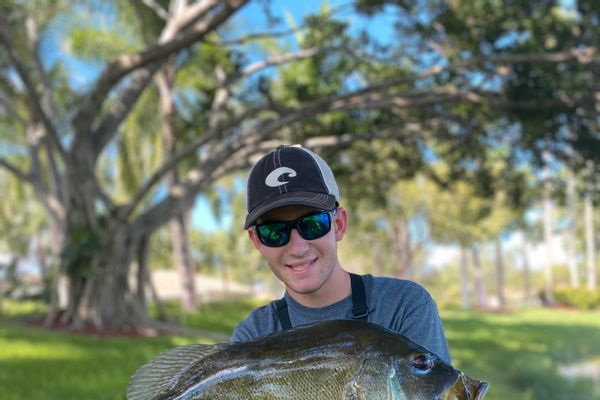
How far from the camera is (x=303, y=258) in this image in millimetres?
1784

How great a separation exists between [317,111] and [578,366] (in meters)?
8.11

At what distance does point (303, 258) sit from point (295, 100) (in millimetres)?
13143

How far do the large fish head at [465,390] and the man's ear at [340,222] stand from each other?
0.65 m

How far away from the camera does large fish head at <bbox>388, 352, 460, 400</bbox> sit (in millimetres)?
1329

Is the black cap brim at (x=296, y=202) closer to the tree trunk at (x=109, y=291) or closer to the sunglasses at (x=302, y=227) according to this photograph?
the sunglasses at (x=302, y=227)

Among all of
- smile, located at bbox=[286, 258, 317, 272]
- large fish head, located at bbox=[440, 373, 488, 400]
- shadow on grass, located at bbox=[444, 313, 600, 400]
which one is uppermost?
smile, located at bbox=[286, 258, 317, 272]

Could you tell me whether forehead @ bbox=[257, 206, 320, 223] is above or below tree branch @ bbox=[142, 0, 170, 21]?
below

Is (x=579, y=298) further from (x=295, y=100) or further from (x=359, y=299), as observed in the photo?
(x=359, y=299)

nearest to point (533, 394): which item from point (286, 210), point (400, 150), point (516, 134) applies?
point (516, 134)

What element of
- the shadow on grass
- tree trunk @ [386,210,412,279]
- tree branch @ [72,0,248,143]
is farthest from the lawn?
tree trunk @ [386,210,412,279]

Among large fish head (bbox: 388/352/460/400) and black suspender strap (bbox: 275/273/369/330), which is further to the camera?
black suspender strap (bbox: 275/273/369/330)

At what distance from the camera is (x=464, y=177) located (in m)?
16.0

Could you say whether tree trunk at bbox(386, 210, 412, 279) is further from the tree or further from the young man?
the young man

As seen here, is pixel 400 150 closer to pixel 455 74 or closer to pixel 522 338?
pixel 455 74
